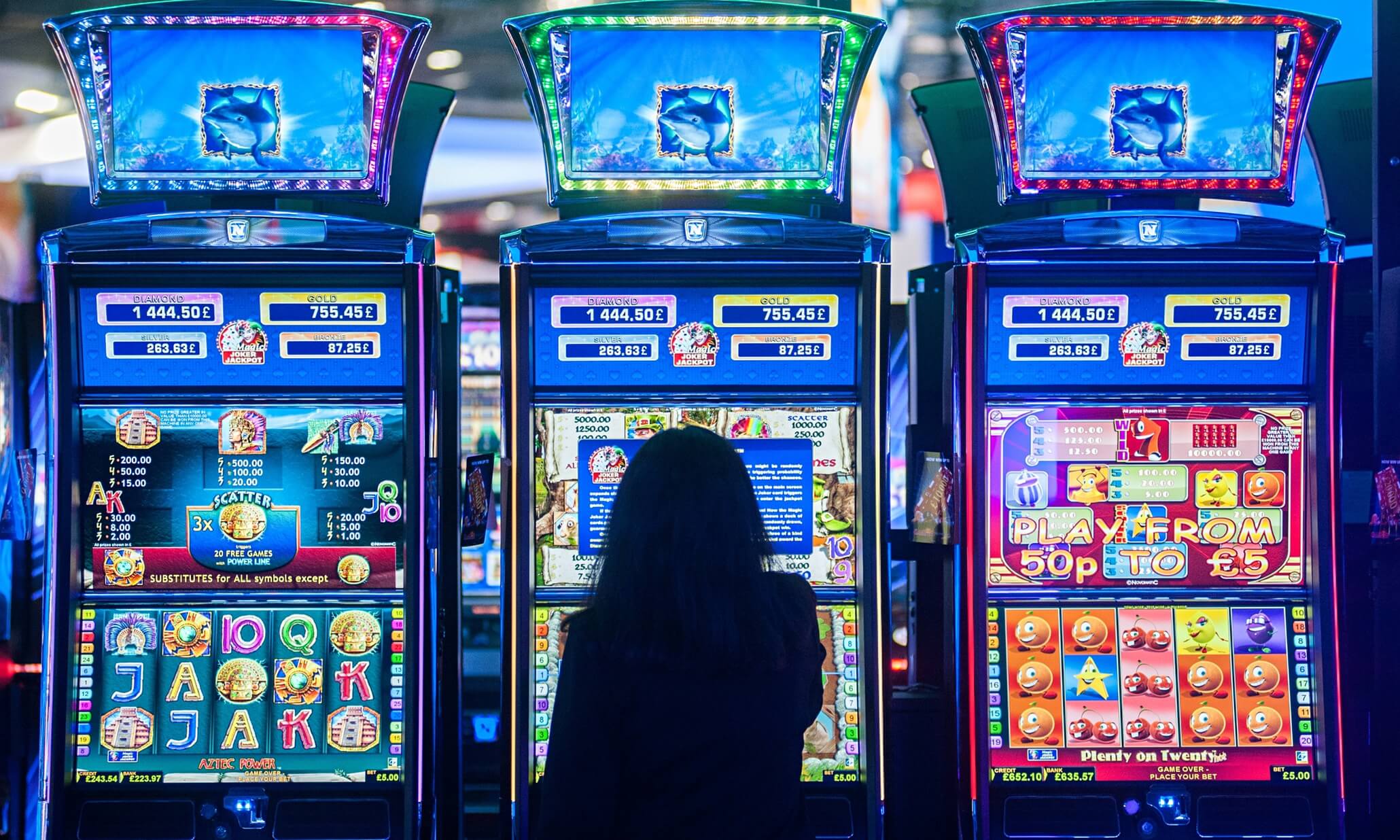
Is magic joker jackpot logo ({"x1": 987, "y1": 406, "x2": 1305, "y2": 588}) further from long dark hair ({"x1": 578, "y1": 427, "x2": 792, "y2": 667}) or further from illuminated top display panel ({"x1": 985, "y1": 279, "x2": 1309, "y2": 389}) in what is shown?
long dark hair ({"x1": 578, "y1": 427, "x2": 792, "y2": 667})

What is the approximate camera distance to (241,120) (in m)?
3.58

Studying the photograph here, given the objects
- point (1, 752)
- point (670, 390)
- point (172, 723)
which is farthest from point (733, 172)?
point (1, 752)

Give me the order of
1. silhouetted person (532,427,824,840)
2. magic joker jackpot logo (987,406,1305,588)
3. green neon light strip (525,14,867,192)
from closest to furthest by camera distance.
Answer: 1. silhouetted person (532,427,824,840)
2. green neon light strip (525,14,867,192)
3. magic joker jackpot logo (987,406,1305,588)

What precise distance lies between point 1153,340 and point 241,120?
9.25 feet

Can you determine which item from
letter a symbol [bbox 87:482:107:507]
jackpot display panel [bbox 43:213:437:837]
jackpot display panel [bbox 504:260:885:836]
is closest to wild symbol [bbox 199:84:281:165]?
jackpot display panel [bbox 43:213:437:837]

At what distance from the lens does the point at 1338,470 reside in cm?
355

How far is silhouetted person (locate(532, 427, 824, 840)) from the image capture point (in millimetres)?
2223

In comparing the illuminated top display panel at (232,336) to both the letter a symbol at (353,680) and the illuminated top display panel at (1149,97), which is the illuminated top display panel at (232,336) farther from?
the illuminated top display panel at (1149,97)

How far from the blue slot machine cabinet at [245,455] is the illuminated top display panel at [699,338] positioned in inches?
16.3

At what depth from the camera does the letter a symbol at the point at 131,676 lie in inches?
140

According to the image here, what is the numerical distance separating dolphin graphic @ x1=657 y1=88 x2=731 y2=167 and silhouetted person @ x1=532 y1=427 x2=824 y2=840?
1.52 m

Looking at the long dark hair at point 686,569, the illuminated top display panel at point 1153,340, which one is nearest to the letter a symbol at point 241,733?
the long dark hair at point 686,569

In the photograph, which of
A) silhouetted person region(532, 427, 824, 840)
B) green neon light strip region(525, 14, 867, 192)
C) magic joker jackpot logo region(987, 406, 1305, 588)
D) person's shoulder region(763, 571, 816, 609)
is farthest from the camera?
magic joker jackpot logo region(987, 406, 1305, 588)

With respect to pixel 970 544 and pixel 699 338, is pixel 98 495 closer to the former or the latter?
pixel 699 338
